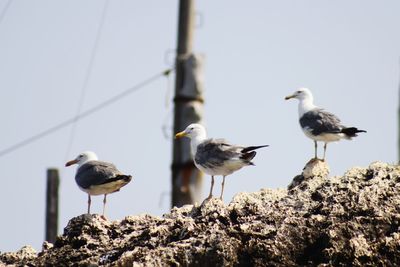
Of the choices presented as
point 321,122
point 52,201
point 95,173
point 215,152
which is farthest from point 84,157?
point 52,201

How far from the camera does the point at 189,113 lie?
1872 centimetres

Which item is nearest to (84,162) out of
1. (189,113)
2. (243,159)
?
(243,159)

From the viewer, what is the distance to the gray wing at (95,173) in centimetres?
1105

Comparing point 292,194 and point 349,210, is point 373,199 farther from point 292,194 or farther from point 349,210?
point 292,194

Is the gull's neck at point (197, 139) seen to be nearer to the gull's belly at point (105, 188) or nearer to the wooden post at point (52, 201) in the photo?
the gull's belly at point (105, 188)

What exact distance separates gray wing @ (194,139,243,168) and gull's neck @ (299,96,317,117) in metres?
2.12

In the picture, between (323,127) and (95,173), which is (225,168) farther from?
(323,127)

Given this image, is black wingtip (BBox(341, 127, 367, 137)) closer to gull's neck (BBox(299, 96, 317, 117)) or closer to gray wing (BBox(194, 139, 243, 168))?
gull's neck (BBox(299, 96, 317, 117))

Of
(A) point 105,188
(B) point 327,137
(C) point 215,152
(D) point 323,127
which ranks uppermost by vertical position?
(D) point 323,127

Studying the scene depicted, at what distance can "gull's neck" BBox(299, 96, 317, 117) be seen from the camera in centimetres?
1299

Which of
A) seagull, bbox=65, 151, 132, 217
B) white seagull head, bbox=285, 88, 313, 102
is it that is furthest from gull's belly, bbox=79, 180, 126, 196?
white seagull head, bbox=285, 88, 313, 102

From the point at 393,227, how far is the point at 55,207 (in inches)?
321

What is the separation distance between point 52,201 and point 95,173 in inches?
199

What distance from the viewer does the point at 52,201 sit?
52.6 ft
